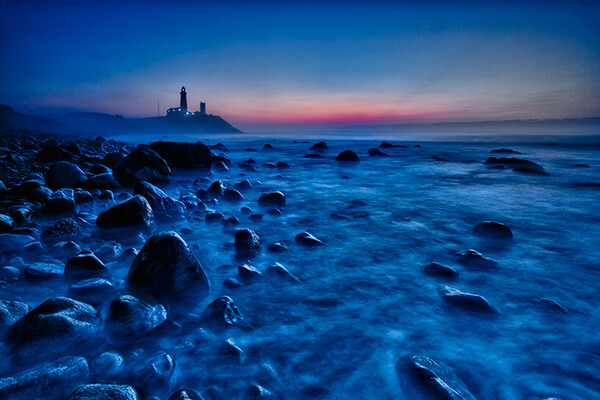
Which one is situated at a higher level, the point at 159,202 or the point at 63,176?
the point at 63,176

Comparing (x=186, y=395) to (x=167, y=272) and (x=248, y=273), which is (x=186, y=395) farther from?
(x=248, y=273)

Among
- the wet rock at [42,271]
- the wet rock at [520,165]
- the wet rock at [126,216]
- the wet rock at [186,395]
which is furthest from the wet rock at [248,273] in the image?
the wet rock at [520,165]

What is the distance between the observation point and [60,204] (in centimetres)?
325

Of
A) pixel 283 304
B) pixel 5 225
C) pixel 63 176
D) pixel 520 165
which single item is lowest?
pixel 283 304

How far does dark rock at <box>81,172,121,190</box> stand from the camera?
4.49m

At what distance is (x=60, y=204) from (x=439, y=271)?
4077mm

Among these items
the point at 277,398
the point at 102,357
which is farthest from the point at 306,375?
the point at 102,357

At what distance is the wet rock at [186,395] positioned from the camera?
975mm

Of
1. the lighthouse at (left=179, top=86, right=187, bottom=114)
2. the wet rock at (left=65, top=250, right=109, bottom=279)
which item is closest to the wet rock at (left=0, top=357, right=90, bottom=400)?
the wet rock at (left=65, top=250, right=109, bottom=279)

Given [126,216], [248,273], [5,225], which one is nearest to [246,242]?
[248,273]

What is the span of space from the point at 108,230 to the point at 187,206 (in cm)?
115

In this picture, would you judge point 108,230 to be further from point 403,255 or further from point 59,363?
point 403,255

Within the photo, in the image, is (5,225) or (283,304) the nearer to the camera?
(283,304)

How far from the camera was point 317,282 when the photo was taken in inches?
76.9
